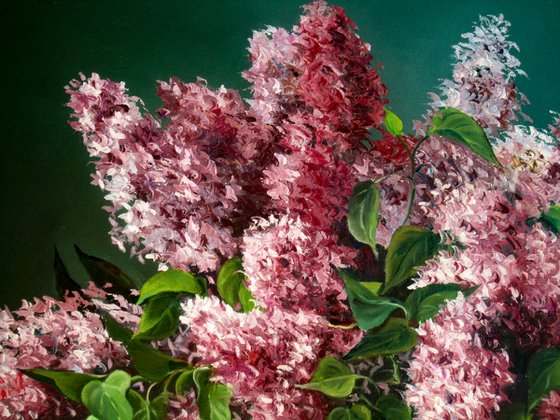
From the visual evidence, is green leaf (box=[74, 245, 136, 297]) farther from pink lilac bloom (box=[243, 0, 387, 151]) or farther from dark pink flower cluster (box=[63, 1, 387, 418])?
pink lilac bloom (box=[243, 0, 387, 151])

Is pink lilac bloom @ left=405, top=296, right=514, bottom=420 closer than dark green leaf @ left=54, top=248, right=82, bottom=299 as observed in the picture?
Yes

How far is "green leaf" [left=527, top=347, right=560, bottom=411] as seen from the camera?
1.39 feet

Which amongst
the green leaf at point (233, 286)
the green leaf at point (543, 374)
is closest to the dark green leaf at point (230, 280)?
the green leaf at point (233, 286)

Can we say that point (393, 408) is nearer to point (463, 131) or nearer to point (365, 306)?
point (365, 306)

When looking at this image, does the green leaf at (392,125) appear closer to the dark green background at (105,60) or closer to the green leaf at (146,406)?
Answer: the dark green background at (105,60)

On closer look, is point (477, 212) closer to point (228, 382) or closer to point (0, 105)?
point (228, 382)

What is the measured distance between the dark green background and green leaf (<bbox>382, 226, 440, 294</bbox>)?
0.23 metres

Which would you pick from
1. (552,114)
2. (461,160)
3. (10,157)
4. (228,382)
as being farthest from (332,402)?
(10,157)

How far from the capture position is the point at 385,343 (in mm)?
467

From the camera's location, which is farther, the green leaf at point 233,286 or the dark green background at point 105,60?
the dark green background at point 105,60

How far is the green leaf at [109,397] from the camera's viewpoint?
50 centimetres

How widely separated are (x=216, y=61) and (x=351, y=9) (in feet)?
A: 0.53

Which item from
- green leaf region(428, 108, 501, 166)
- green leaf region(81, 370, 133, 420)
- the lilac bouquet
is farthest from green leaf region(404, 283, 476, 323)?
green leaf region(81, 370, 133, 420)

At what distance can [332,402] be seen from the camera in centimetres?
49
